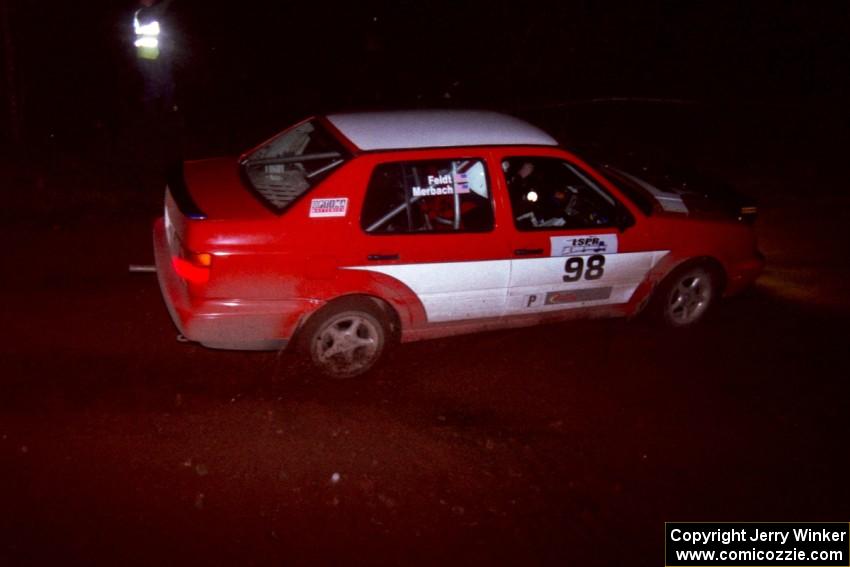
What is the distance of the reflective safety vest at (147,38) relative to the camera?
8.76m

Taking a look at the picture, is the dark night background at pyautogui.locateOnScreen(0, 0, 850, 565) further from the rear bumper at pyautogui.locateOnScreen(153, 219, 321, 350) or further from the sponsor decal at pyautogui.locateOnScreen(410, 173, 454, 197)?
the sponsor decal at pyautogui.locateOnScreen(410, 173, 454, 197)

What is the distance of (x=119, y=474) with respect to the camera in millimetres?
4020

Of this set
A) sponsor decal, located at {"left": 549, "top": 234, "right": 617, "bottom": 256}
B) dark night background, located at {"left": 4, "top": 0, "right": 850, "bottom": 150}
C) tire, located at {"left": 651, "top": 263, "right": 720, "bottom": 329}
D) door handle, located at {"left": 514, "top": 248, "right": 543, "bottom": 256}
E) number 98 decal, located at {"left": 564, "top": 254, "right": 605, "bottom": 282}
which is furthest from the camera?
dark night background, located at {"left": 4, "top": 0, "right": 850, "bottom": 150}

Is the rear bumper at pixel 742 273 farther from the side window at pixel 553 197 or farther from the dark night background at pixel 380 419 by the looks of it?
the side window at pixel 553 197

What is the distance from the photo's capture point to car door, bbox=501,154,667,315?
206 inches

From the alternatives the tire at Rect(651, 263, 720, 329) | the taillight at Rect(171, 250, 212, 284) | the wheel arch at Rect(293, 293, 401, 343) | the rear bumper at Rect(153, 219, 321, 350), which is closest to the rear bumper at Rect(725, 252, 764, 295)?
the tire at Rect(651, 263, 720, 329)

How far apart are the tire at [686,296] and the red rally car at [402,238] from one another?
4 centimetres

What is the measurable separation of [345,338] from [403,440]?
830 millimetres

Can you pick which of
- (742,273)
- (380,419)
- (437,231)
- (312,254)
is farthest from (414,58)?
(380,419)

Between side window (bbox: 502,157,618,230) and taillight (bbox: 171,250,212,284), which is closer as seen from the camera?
taillight (bbox: 171,250,212,284)

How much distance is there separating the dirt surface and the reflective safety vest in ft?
11.4

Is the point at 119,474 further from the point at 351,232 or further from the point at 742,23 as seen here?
the point at 742,23

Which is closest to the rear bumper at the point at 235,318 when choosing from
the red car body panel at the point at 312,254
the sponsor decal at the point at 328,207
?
the red car body panel at the point at 312,254

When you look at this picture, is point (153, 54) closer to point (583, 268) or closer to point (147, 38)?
point (147, 38)
